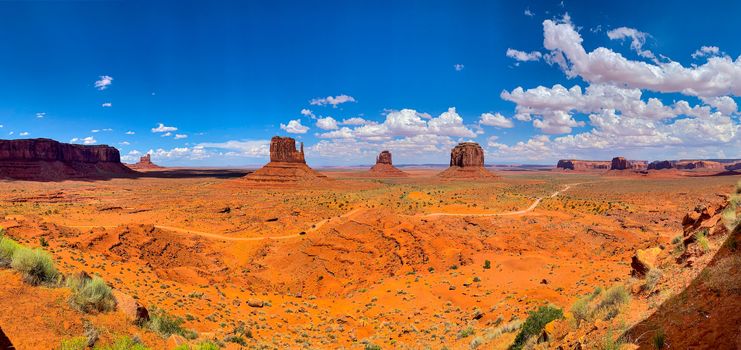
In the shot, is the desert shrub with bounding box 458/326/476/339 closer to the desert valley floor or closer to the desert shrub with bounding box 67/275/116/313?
the desert valley floor

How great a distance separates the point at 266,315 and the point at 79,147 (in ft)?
554

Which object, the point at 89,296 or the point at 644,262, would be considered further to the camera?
the point at 644,262

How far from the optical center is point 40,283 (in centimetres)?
895

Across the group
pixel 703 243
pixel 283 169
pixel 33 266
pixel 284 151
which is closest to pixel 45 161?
pixel 284 151

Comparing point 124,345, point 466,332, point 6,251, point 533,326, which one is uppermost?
point 6,251

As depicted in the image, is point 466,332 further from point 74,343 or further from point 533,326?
point 74,343

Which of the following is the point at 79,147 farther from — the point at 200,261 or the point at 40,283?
the point at 40,283

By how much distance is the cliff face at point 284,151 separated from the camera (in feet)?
339

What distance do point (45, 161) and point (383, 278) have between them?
465 ft

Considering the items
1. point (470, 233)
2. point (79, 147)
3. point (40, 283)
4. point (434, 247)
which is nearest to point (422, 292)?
point (434, 247)

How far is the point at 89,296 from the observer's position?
366 inches

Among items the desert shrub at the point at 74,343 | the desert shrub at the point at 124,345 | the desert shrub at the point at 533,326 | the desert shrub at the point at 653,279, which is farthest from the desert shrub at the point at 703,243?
the desert shrub at the point at 74,343

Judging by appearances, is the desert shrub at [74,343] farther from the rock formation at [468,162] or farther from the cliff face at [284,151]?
the rock formation at [468,162]

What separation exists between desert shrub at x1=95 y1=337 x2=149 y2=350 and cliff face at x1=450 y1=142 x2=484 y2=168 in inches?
5280
